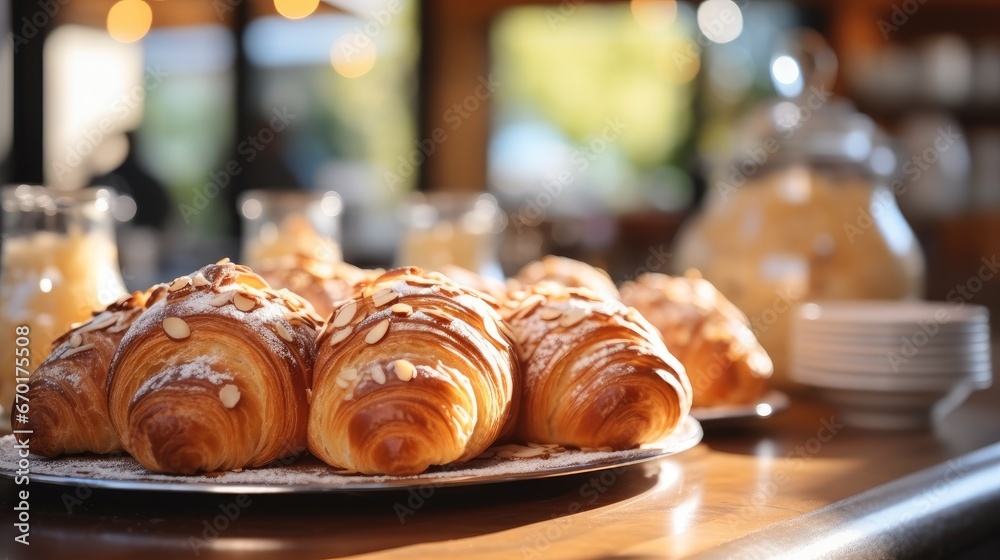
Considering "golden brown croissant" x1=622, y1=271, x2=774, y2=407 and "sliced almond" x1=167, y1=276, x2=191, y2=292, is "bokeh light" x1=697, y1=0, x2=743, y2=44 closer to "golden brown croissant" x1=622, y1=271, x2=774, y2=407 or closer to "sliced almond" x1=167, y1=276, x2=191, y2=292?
"golden brown croissant" x1=622, y1=271, x2=774, y2=407

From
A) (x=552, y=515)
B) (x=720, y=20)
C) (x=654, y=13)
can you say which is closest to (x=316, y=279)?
(x=552, y=515)

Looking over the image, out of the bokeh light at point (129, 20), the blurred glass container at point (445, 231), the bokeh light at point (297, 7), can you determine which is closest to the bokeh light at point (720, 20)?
the bokeh light at point (297, 7)

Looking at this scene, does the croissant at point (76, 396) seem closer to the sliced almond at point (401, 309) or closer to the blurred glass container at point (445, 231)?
the sliced almond at point (401, 309)

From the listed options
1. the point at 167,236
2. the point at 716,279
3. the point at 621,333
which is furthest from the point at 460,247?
the point at 167,236

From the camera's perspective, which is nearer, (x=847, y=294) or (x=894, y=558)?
(x=894, y=558)

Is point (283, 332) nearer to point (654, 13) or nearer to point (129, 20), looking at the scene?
point (129, 20)

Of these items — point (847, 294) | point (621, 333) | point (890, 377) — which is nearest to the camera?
point (621, 333)

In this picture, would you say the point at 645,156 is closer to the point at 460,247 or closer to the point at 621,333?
the point at 460,247
